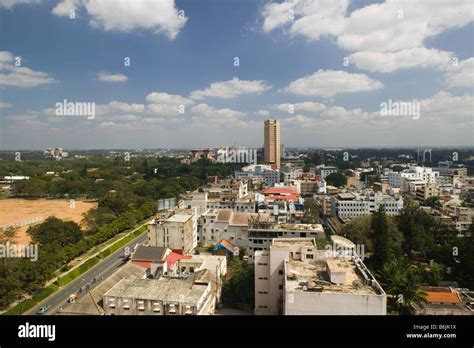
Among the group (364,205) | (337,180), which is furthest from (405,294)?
(337,180)

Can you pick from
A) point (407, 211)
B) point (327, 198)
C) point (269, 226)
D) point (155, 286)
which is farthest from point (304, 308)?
point (327, 198)

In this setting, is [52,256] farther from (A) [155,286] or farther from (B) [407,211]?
(B) [407,211]

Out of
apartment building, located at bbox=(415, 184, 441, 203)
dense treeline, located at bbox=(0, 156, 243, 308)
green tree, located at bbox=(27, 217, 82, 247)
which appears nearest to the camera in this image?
dense treeline, located at bbox=(0, 156, 243, 308)

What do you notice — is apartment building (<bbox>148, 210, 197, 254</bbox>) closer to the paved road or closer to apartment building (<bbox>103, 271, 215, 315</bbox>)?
the paved road

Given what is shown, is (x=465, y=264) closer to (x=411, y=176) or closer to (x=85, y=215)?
(x=85, y=215)

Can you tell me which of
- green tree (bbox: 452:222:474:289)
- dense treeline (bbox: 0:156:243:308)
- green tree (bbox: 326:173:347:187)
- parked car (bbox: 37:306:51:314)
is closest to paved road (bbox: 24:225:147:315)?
parked car (bbox: 37:306:51:314)

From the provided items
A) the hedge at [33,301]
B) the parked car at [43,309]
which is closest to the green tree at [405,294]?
the parked car at [43,309]
